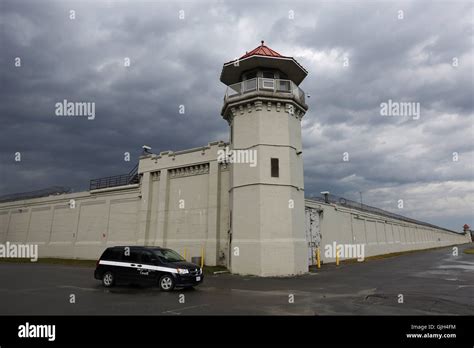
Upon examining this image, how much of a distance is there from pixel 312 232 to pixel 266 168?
9670mm

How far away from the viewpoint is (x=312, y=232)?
26672mm

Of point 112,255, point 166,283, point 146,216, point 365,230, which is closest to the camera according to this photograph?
point 166,283

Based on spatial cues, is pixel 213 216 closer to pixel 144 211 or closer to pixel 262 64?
pixel 144 211

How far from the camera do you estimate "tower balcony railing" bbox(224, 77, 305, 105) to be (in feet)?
65.4

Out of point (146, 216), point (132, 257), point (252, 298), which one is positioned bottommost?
point (252, 298)

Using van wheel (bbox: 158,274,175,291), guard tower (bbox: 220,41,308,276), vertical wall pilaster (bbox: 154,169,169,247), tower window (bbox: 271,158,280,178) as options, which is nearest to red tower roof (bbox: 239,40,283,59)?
guard tower (bbox: 220,41,308,276)

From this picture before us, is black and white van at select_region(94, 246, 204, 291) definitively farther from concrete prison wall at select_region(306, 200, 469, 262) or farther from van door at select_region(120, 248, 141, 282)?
concrete prison wall at select_region(306, 200, 469, 262)

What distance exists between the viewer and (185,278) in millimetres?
12570

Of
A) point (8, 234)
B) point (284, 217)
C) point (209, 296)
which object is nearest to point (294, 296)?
point (209, 296)

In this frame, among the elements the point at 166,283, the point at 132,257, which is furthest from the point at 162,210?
the point at 166,283

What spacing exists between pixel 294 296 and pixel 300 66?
46.5 ft

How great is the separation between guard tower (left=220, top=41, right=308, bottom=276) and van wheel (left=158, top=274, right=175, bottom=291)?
681 centimetres

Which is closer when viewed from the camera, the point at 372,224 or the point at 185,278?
the point at 185,278

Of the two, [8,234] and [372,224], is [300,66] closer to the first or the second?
[372,224]
